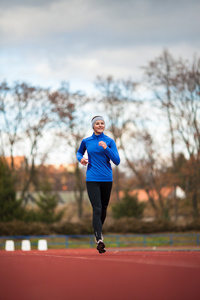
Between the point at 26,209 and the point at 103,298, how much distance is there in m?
39.9

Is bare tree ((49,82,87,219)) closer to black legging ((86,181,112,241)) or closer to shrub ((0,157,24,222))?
shrub ((0,157,24,222))

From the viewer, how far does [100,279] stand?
432 centimetres

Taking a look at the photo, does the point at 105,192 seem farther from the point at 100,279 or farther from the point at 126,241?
the point at 126,241

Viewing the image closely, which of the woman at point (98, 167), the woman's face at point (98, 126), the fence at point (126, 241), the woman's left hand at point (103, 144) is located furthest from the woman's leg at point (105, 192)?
the fence at point (126, 241)

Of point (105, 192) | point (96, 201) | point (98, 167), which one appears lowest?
point (96, 201)

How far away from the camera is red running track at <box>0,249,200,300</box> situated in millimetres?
3729

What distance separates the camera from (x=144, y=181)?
4506 centimetres

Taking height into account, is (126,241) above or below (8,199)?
below

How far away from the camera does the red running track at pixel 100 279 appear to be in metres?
3.73

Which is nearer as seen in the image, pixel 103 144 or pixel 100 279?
pixel 100 279

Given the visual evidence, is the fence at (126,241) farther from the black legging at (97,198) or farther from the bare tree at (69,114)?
the black legging at (97,198)

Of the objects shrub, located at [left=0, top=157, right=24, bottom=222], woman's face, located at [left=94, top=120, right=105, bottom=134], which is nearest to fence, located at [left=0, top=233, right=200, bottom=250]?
shrub, located at [left=0, top=157, right=24, bottom=222]

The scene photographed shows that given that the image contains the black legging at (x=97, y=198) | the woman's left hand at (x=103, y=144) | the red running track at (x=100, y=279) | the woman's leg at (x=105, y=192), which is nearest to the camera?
the red running track at (x=100, y=279)

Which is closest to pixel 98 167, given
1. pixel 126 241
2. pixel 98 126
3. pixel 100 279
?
pixel 98 126
